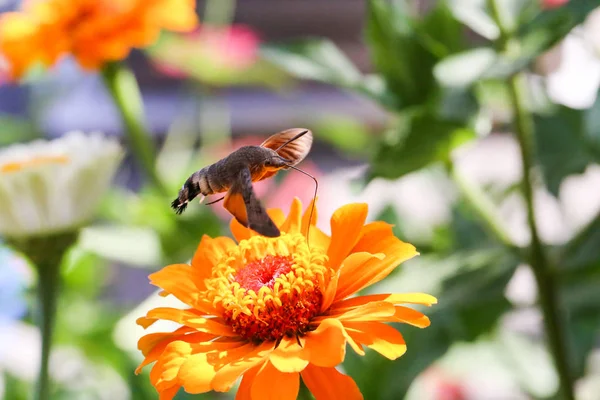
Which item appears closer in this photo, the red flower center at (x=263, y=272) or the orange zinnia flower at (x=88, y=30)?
the red flower center at (x=263, y=272)

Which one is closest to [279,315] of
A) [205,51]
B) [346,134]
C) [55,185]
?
[55,185]

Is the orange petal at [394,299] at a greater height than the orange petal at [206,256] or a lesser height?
lesser

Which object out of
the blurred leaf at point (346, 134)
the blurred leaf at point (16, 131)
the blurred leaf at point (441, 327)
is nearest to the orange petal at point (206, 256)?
the blurred leaf at point (441, 327)

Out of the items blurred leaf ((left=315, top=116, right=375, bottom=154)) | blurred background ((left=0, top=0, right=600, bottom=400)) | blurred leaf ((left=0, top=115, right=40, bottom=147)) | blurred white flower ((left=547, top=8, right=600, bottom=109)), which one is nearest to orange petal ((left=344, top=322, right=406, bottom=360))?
blurred background ((left=0, top=0, right=600, bottom=400))

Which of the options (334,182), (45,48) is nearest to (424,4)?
(334,182)

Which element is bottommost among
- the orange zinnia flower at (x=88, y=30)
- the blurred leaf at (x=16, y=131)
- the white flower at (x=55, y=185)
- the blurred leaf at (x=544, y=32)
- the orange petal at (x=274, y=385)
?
the orange petal at (x=274, y=385)

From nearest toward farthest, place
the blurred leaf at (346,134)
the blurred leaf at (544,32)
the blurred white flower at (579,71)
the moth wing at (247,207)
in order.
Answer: the moth wing at (247,207) < the blurred leaf at (544,32) < the blurred white flower at (579,71) < the blurred leaf at (346,134)

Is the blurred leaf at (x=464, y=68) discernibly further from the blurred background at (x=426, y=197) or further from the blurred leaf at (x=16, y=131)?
the blurred leaf at (x=16, y=131)

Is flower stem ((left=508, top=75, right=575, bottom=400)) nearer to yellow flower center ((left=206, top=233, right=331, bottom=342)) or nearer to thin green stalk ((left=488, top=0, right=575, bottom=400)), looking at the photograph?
thin green stalk ((left=488, top=0, right=575, bottom=400))
